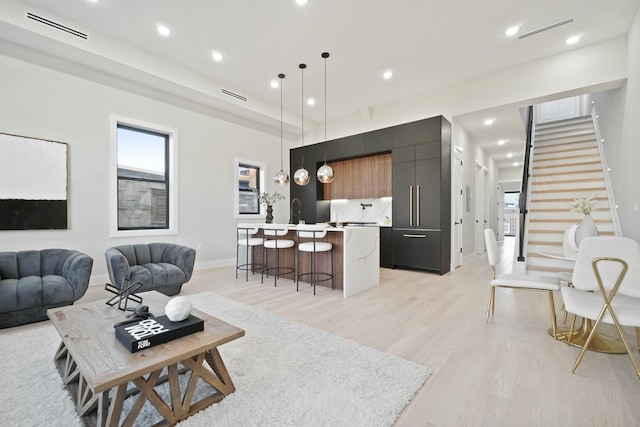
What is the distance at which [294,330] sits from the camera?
9.14ft

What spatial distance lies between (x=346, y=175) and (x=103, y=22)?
5.10 metres

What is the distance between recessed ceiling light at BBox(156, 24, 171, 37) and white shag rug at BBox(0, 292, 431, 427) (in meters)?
3.95

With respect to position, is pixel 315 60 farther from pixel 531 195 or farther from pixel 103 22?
pixel 531 195

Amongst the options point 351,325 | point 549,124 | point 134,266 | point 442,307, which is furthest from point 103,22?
point 549,124

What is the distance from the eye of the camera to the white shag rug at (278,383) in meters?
1.58

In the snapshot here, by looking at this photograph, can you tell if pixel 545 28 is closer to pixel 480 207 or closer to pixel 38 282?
pixel 480 207

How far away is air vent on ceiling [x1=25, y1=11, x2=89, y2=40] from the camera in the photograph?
364 cm

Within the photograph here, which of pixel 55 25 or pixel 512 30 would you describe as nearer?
pixel 55 25

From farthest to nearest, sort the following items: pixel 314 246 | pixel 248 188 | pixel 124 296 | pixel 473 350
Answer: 1. pixel 248 188
2. pixel 314 246
3. pixel 473 350
4. pixel 124 296

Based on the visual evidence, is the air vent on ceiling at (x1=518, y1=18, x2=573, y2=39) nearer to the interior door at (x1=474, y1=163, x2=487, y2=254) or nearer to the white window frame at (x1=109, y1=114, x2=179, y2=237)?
the interior door at (x1=474, y1=163, x2=487, y2=254)

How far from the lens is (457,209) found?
6184 millimetres

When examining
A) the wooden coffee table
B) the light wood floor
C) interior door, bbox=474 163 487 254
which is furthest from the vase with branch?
interior door, bbox=474 163 487 254

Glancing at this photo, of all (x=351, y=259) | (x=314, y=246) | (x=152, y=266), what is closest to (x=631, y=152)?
(x=351, y=259)

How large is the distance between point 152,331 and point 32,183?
4073mm
